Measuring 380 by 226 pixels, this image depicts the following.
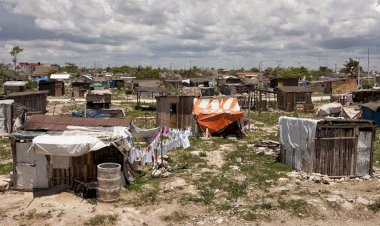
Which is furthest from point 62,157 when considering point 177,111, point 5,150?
point 177,111

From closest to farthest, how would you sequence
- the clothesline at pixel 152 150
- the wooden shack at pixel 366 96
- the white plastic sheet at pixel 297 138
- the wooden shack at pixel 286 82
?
the white plastic sheet at pixel 297 138
the clothesline at pixel 152 150
the wooden shack at pixel 366 96
the wooden shack at pixel 286 82

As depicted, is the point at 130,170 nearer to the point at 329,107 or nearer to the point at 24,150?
the point at 24,150

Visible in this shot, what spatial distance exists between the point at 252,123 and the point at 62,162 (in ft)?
62.4

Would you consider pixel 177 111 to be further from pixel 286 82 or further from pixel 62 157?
pixel 286 82

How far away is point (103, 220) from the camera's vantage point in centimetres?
1094

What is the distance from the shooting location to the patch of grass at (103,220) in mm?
10789

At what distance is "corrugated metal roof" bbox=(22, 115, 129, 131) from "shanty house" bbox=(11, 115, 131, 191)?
0.42 m

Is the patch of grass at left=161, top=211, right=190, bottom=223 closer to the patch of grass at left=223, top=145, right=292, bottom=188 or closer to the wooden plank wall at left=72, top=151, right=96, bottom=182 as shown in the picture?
the wooden plank wall at left=72, top=151, right=96, bottom=182

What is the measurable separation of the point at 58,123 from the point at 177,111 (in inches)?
435

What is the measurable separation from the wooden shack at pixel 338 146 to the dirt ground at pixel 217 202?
1.47ft

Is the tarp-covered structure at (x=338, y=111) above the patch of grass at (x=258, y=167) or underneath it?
above

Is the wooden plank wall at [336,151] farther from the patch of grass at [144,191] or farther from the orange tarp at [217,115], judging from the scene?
the orange tarp at [217,115]

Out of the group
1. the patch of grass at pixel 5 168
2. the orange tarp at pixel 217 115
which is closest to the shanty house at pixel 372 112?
the orange tarp at pixel 217 115

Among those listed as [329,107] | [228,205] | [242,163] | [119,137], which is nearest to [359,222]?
[228,205]
